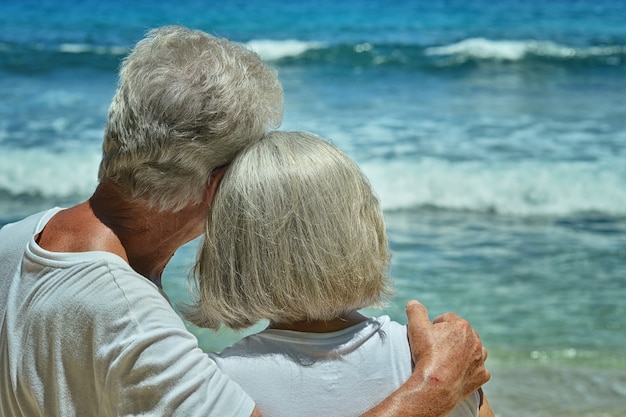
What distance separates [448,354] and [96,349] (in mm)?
642

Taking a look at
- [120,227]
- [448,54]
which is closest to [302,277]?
[120,227]

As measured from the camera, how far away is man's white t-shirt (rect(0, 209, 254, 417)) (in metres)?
1.71

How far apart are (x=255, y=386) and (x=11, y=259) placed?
22.2 inches

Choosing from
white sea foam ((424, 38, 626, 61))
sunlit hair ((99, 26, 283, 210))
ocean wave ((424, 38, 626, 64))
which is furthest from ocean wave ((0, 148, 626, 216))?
white sea foam ((424, 38, 626, 61))

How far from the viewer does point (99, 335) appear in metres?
1.75

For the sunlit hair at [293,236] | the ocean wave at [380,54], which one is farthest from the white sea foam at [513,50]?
the sunlit hair at [293,236]

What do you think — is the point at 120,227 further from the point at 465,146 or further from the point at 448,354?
the point at 465,146

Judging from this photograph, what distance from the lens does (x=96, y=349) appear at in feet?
5.75

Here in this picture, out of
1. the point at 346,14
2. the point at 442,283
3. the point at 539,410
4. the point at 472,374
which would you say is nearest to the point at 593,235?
the point at 442,283

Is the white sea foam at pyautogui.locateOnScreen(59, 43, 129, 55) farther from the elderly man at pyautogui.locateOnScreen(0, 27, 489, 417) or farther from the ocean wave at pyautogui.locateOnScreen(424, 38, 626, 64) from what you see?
the elderly man at pyautogui.locateOnScreen(0, 27, 489, 417)

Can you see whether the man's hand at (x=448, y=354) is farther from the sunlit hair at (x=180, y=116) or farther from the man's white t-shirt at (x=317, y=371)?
the sunlit hair at (x=180, y=116)

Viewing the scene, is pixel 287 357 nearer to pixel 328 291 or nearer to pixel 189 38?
pixel 328 291

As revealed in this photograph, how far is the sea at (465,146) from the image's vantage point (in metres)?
5.15

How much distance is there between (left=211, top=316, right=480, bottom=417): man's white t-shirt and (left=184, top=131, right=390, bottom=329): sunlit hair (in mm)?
55
